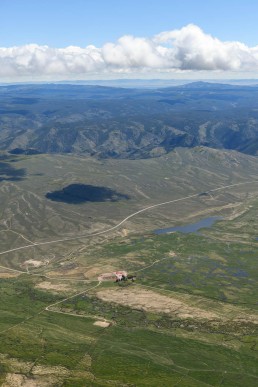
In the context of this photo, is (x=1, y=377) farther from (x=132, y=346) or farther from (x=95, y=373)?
(x=132, y=346)

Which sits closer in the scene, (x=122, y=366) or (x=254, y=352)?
(x=122, y=366)

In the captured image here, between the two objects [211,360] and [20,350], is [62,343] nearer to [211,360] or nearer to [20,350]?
[20,350]

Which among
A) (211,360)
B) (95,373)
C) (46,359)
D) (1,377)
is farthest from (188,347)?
(1,377)

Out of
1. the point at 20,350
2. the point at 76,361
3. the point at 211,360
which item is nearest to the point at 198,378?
the point at 211,360

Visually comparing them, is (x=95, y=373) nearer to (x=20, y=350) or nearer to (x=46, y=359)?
(x=46, y=359)

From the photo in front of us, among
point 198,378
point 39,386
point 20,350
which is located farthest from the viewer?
point 20,350

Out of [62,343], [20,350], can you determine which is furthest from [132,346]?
[20,350]

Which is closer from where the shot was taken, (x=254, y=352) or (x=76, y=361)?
(x=76, y=361)

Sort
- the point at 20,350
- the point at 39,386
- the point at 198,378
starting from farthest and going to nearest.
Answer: the point at 20,350 < the point at 198,378 < the point at 39,386
